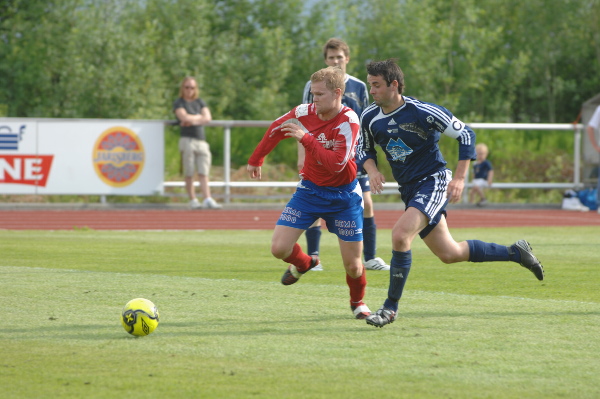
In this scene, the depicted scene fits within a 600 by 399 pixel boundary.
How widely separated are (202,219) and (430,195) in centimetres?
1159

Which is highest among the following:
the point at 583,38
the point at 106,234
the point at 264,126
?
the point at 583,38

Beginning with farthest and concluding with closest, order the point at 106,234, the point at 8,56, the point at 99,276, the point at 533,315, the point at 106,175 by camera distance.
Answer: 1. the point at 8,56
2. the point at 106,175
3. the point at 106,234
4. the point at 99,276
5. the point at 533,315

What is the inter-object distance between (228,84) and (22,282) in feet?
86.2

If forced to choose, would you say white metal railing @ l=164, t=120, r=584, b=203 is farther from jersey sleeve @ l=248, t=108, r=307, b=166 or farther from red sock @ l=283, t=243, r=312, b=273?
jersey sleeve @ l=248, t=108, r=307, b=166

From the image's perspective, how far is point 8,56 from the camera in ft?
103

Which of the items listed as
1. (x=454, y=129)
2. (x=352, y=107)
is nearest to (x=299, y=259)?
(x=454, y=129)

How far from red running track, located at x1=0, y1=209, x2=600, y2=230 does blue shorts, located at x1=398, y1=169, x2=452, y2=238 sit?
9819 mm

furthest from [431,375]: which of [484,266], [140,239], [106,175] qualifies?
[106,175]

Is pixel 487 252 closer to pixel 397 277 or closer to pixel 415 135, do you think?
pixel 397 277

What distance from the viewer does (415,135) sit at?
7059 mm

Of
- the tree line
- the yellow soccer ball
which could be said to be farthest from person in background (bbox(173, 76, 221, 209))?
the yellow soccer ball

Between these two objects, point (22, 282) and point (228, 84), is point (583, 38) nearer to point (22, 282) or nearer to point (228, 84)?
point (228, 84)

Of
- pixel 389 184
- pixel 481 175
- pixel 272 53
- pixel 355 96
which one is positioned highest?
pixel 272 53

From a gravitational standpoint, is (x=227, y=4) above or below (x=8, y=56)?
above
